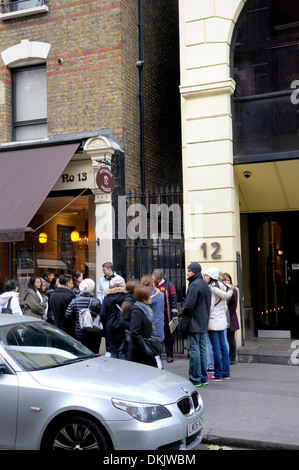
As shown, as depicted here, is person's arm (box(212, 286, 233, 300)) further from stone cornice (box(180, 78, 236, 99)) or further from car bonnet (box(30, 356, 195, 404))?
stone cornice (box(180, 78, 236, 99))

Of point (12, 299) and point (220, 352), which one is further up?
point (12, 299)

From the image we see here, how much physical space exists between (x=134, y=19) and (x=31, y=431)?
10518 millimetres

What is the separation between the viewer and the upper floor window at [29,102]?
42.3 ft

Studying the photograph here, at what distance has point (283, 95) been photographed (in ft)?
35.0

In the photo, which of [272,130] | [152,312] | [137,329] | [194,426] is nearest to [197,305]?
[152,312]

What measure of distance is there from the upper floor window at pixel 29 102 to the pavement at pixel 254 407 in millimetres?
6706

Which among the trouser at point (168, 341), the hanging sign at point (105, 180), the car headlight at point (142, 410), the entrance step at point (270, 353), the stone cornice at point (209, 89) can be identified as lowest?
the entrance step at point (270, 353)

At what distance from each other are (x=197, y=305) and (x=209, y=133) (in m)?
4.13

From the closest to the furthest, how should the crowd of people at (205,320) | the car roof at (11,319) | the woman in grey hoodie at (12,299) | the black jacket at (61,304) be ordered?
the car roof at (11,319)
the crowd of people at (205,320)
the black jacket at (61,304)
the woman in grey hoodie at (12,299)

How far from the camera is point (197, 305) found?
8289 mm

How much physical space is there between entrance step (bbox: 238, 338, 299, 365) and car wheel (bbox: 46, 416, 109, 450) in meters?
6.14

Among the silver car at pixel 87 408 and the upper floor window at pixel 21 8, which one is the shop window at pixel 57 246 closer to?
the upper floor window at pixel 21 8

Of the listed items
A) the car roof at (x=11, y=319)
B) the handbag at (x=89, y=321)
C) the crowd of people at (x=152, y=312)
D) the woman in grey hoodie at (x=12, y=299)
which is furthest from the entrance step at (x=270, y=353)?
the car roof at (x=11, y=319)

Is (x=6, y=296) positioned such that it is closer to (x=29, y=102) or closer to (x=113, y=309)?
(x=113, y=309)
